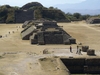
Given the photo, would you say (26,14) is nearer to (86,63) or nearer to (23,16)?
(23,16)

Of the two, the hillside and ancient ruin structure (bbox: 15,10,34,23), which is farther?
the hillside

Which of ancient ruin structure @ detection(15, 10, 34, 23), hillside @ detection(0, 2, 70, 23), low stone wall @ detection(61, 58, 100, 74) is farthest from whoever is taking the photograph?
hillside @ detection(0, 2, 70, 23)

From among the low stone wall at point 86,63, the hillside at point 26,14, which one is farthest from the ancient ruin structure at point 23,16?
the low stone wall at point 86,63

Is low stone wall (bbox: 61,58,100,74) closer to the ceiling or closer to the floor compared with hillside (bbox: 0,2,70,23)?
closer to the floor

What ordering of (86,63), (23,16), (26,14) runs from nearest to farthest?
(86,63) < (23,16) < (26,14)

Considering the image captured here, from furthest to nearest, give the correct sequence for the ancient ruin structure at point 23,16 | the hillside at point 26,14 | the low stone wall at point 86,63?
the hillside at point 26,14, the ancient ruin structure at point 23,16, the low stone wall at point 86,63

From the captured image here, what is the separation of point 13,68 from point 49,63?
14.3 ft

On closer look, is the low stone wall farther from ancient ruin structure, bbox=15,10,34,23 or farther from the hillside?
ancient ruin structure, bbox=15,10,34,23

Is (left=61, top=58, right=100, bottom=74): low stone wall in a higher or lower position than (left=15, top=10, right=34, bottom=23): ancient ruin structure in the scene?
lower

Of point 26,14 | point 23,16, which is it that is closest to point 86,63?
point 23,16

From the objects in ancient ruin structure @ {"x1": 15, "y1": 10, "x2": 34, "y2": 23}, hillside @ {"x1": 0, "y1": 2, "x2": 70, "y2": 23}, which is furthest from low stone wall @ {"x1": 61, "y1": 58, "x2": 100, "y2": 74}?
ancient ruin structure @ {"x1": 15, "y1": 10, "x2": 34, "y2": 23}

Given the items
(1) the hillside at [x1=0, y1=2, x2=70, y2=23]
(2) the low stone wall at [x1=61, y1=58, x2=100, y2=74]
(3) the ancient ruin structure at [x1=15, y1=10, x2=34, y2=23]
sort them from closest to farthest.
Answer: (2) the low stone wall at [x1=61, y1=58, x2=100, y2=74] → (3) the ancient ruin structure at [x1=15, y1=10, x2=34, y2=23] → (1) the hillside at [x1=0, y1=2, x2=70, y2=23]

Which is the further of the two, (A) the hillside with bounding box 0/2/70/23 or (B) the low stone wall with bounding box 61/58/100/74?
(A) the hillside with bounding box 0/2/70/23

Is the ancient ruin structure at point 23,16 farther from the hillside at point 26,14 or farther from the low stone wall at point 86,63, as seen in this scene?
the low stone wall at point 86,63
